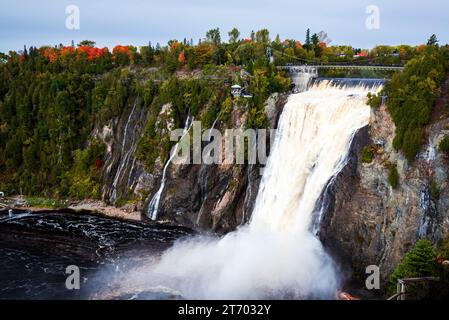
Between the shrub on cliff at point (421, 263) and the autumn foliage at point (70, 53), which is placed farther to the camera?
the autumn foliage at point (70, 53)

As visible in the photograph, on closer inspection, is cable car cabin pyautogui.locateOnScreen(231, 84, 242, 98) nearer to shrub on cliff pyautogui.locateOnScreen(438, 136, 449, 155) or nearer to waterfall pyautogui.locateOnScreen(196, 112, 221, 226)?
waterfall pyautogui.locateOnScreen(196, 112, 221, 226)

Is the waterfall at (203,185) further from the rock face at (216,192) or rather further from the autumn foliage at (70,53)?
the autumn foliage at (70,53)

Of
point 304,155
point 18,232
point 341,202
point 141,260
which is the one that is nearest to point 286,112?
point 304,155

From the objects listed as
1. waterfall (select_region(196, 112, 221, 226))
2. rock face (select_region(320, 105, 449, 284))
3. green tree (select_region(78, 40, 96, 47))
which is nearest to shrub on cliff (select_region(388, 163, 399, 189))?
rock face (select_region(320, 105, 449, 284))

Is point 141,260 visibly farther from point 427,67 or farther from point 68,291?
point 427,67

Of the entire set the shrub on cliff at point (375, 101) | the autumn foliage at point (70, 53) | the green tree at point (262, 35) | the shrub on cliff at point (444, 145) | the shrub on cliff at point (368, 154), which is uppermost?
the green tree at point (262, 35)
